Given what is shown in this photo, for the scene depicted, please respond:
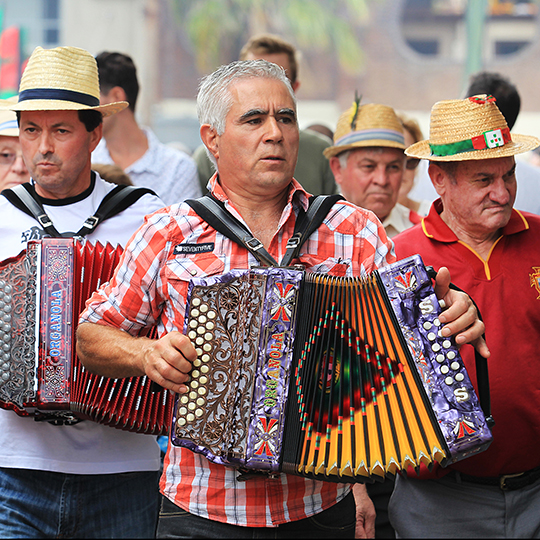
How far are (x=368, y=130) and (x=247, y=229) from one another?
2103mm

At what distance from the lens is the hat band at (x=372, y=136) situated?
4.50 meters

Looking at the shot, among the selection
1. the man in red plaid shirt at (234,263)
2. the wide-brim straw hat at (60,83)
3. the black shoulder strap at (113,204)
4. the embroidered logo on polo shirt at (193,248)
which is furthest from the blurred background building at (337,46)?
the embroidered logo on polo shirt at (193,248)

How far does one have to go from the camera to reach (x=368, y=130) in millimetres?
4539

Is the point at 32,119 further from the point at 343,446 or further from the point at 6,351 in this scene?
the point at 343,446

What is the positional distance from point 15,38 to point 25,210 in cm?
2356

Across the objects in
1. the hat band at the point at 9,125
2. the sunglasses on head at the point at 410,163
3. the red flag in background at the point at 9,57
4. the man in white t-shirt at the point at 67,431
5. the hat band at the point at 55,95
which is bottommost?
the man in white t-shirt at the point at 67,431

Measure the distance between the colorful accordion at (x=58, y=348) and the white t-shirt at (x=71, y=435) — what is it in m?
0.14

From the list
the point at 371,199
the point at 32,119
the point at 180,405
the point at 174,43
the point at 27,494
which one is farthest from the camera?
the point at 174,43

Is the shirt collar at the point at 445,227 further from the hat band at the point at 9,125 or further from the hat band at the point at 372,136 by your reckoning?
the hat band at the point at 9,125

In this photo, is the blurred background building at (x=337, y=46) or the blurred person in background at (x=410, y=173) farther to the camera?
the blurred background building at (x=337, y=46)

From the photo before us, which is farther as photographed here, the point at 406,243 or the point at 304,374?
the point at 406,243

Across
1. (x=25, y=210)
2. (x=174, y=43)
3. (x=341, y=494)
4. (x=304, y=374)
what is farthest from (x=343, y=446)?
(x=174, y=43)

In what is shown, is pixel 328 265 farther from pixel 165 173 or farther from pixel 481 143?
pixel 165 173

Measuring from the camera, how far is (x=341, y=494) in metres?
2.69
